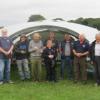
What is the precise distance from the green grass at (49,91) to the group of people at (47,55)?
424 mm

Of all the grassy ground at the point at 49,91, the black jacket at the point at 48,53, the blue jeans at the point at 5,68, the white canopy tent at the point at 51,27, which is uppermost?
the white canopy tent at the point at 51,27

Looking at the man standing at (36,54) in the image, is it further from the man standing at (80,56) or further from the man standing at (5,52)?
the man standing at (80,56)

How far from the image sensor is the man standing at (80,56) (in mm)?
14219

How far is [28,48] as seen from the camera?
1454cm

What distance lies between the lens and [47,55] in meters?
14.3

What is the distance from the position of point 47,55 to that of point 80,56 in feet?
3.40

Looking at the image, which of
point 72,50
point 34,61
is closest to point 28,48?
point 34,61

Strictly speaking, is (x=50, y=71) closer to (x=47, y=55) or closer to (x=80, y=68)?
(x=47, y=55)

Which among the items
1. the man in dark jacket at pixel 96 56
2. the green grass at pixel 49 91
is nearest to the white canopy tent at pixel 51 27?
the man in dark jacket at pixel 96 56

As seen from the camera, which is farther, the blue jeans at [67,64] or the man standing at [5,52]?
the blue jeans at [67,64]

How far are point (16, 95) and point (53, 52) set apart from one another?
299 centimetres

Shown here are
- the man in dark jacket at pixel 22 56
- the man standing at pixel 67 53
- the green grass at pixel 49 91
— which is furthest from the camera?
the man standing at pixel 67 53

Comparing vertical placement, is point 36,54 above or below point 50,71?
above

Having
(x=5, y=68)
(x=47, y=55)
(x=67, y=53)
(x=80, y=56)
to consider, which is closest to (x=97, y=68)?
(x=80, y=56)
